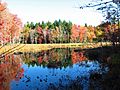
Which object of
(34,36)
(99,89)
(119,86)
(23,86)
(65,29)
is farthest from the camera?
(65,29)

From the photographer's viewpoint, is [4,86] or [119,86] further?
[4,86]

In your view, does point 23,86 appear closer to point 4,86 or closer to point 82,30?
point 4,86

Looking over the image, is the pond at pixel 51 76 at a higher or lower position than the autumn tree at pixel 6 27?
lower

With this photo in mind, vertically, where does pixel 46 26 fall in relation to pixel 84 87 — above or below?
above

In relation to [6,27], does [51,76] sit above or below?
below

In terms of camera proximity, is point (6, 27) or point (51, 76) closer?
point (51, 76)

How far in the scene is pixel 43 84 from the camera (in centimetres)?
2033

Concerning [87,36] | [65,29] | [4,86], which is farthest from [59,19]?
[4,86]

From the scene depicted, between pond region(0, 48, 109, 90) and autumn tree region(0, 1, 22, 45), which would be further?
pond region(0, 48, 109, 90)

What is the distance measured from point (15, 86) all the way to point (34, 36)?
110296 millimetres

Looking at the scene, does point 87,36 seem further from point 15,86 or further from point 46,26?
point 15,86

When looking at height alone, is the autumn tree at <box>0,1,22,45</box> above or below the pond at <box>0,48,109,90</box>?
above

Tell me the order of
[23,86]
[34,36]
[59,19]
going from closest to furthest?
[23,86] → [34,36] → [59,19]

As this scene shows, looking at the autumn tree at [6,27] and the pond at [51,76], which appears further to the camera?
the pond at [51,76]
